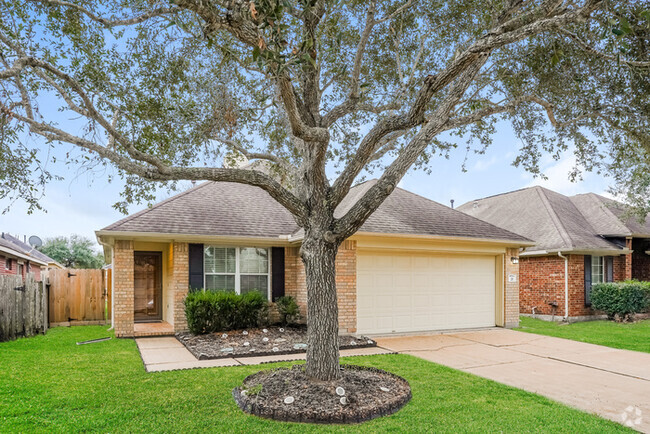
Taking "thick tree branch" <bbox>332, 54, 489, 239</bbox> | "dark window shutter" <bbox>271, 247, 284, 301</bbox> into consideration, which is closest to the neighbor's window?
"dark window shutter" <bbox>271, 247, 284, 301</bbox>

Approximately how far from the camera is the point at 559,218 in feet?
52.6

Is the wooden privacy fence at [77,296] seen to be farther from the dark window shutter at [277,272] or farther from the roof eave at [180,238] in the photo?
the dark window shutter at [277,272]

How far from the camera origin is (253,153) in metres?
9.45

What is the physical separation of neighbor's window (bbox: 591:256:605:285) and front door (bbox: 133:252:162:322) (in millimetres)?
14537

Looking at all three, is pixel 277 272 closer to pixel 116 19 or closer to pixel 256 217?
pixel 256 217

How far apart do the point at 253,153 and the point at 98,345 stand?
5.40m

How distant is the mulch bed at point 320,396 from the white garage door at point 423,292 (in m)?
4.71

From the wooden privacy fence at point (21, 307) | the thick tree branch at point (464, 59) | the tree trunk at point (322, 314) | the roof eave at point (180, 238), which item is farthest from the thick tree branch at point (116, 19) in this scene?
the wooden privacy fence at point (21, 307)

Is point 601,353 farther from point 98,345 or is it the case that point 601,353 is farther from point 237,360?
point 98,345

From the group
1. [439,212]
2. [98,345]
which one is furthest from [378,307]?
[98,345]

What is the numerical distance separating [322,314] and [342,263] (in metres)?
4.67

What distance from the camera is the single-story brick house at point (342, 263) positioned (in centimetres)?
1066

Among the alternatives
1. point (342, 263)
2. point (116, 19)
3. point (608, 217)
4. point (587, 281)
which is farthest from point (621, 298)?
point (116, 19)

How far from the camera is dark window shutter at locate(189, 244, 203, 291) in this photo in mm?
11062
